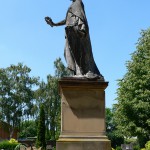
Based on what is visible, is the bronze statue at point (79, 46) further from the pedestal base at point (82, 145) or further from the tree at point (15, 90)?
the tree at point (15, 90)

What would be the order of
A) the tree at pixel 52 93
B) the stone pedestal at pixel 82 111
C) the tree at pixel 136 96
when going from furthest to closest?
the tree at pixel 52 93 → the tree at pixel 136 96 → the stone pedestal at pixel 82 111

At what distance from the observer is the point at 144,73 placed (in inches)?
1253

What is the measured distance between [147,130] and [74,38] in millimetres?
23225

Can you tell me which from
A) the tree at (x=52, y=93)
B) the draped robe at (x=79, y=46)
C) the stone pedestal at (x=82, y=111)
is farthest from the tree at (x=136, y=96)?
the tree at (x=52, y=93)

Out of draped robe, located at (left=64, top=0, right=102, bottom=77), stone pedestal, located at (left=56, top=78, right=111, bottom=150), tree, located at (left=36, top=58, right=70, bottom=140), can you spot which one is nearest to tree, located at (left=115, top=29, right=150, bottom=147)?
draped robe, located at (left=64, top=0, right=102, bottom=77)

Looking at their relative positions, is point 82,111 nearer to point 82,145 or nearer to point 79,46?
point 82,145

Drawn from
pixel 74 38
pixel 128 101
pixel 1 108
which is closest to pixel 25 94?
pixel 1 108

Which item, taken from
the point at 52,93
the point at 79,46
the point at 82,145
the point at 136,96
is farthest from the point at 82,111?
the point at 52,93

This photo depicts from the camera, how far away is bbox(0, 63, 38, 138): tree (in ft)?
193

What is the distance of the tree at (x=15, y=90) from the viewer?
58875 millimetres

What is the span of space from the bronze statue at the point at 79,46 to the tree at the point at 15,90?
5079cm

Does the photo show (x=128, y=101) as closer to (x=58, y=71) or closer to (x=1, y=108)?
(x=58, y=71)

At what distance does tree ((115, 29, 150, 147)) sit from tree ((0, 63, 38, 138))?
1114 inches

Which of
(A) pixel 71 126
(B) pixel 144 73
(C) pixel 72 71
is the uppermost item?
(B) pixel 144 73
